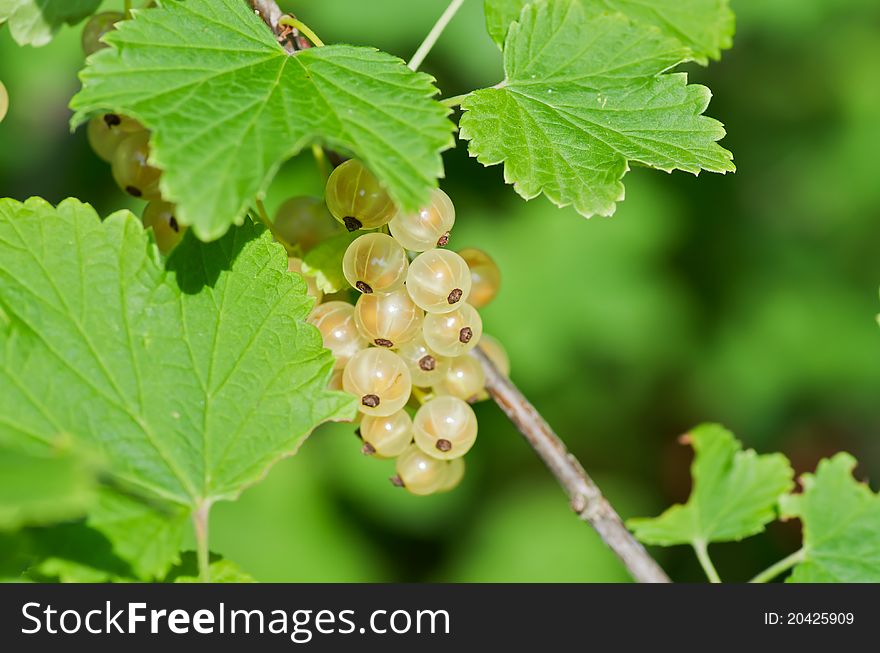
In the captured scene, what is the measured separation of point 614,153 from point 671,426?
2318 millimetres

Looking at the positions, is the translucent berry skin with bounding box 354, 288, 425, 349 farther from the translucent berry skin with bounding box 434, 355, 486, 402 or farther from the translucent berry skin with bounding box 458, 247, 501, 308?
the translucent berry skin with bounding box 458, 247, 501, 308

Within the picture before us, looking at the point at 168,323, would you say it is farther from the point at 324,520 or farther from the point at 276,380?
the point at 324,520

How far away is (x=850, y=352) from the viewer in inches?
120

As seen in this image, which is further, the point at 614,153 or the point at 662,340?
the point at 662,340

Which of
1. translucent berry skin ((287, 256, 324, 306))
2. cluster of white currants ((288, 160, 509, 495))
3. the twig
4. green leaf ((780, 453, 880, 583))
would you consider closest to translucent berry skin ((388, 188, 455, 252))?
cluster of white currants ((288, 160, 509, 495))

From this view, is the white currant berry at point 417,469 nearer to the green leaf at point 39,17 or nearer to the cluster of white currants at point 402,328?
the cluster of white currants at point 402,328

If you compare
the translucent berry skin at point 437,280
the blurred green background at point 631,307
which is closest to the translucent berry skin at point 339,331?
the translucent berry skin at point 437,280

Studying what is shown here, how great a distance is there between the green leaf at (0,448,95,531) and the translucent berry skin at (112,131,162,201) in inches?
18.3

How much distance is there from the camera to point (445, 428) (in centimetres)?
104

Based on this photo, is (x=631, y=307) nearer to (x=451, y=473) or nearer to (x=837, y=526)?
(x=837, y=526)

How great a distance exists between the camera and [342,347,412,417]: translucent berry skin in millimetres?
980

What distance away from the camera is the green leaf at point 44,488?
1.98 feet
